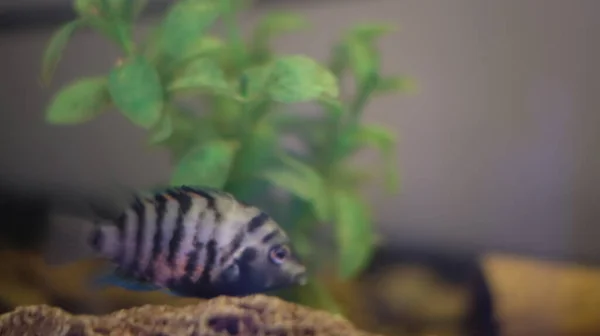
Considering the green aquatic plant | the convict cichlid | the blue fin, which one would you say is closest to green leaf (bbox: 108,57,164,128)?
the green aquatic plant

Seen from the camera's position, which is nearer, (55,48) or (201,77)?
(201,77)

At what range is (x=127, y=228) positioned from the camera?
889 mm

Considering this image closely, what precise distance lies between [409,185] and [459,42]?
21 cm

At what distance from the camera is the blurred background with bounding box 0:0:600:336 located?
2.96 feet

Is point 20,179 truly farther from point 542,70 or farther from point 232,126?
point 542,70

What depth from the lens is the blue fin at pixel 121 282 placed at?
0.90 m

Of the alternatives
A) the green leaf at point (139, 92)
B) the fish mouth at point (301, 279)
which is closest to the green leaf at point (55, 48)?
the green leaf at point (139, 92)

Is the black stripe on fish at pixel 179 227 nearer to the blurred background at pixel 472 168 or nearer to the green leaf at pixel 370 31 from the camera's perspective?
the blurred background at pixel 472 168

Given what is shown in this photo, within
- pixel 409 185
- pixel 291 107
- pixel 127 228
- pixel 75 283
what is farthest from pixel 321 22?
pixel 75 283

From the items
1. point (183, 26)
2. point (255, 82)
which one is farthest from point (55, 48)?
point (255, 82)

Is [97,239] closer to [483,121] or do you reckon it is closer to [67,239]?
[67,239]

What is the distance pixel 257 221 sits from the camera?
889mm

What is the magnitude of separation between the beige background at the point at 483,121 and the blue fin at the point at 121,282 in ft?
0.44

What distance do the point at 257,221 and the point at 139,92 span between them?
0.23 meters
